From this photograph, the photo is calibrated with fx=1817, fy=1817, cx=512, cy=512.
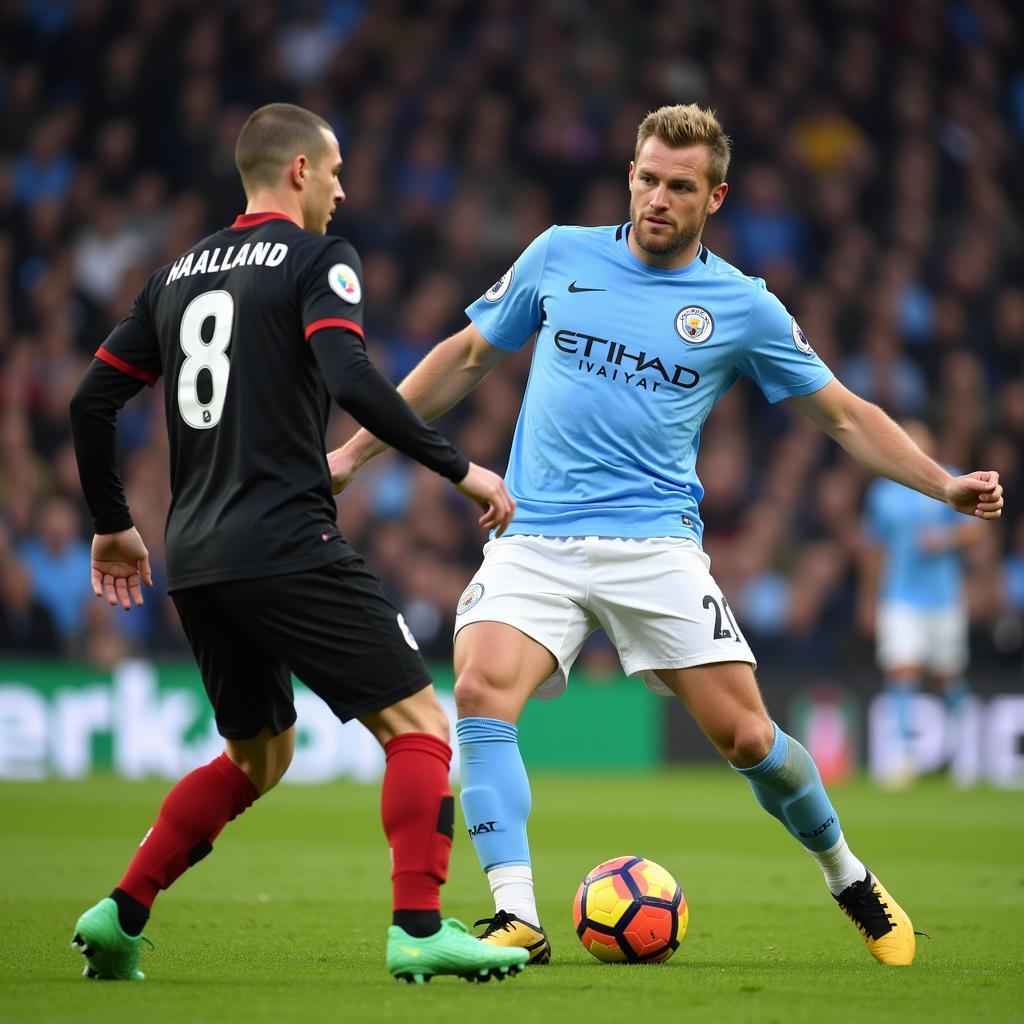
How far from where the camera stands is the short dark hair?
15.0 feet

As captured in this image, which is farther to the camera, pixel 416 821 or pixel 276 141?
pixel 276 141

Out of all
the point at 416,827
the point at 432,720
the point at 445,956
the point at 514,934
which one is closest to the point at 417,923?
the point at 445,956

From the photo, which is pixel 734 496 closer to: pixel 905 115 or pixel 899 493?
pixel 899 493

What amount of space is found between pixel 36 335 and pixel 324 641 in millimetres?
11958

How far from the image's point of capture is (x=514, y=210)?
17.5 meters

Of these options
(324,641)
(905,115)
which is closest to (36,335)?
(905,115)

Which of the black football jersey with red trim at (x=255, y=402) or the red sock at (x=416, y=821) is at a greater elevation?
the black football jersey with red trim at (x=255, y=402)

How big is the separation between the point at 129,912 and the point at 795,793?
77.5 inches

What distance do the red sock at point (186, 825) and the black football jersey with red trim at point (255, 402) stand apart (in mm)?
579

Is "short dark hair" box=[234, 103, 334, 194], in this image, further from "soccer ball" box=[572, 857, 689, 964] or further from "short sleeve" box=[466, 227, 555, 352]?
"soccer ball" box=[572, 857, 689, 964]

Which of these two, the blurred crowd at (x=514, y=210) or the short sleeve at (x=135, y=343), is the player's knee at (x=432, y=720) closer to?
the short sleeve at (x=135, y=343)

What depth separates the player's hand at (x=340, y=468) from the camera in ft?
16.6

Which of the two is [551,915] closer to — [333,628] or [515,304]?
[515,304]

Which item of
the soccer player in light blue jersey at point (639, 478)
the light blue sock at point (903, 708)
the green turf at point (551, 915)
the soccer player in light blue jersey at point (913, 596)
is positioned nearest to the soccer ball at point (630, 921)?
the green turf at point (551, 915)
